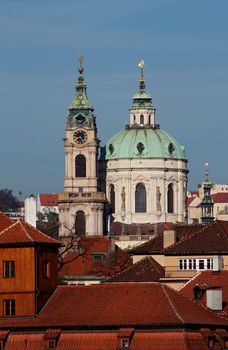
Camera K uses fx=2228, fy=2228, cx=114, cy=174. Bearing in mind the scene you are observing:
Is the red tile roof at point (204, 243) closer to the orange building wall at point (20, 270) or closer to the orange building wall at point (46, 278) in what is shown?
the orange building wall at point (46, 278)

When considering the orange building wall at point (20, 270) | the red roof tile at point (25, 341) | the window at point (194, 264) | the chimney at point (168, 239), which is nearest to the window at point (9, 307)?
the orange building wall at point (20, 270)

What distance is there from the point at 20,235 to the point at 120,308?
6114 millimetres

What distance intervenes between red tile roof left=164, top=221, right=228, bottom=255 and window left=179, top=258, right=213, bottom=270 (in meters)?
0.45

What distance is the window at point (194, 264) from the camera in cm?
12007

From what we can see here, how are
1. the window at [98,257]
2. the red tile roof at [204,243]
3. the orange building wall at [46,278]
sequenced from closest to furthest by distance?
the orange building wall at [46,278] → the red tile roof at [204,243] → the window at [98,257]

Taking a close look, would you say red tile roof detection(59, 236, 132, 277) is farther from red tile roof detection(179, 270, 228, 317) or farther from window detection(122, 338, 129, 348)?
window detection(122, 338, 129, 348)

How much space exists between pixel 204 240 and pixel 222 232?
5.68 feet

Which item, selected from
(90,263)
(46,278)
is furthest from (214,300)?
(90,263)

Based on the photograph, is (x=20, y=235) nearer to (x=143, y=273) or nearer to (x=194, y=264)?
(x=143, y=273)

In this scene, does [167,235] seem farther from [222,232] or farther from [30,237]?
[30,237]

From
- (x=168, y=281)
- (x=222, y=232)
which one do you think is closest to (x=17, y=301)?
(x=168, y=281)

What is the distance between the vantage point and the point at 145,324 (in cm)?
8831

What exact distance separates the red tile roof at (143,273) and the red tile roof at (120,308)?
883 inches

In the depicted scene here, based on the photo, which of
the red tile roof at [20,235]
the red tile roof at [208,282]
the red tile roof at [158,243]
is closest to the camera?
the red tile roof at [20,235]
